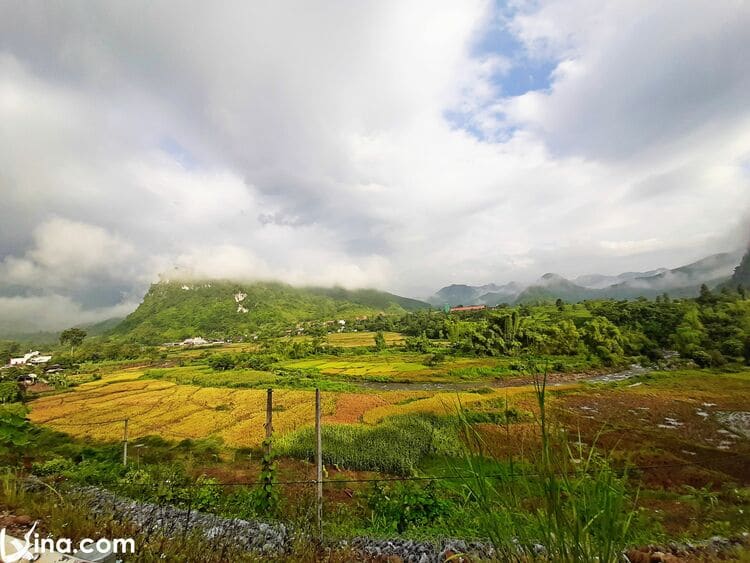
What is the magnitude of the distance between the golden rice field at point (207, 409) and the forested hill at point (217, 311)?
73.4 meters

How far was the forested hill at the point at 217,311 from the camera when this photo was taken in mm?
114312

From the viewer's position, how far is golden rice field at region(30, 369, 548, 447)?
749 inches

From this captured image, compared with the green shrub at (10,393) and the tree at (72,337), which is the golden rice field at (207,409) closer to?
the green shrub at (10,393)

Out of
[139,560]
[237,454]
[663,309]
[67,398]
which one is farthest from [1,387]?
[663,309]

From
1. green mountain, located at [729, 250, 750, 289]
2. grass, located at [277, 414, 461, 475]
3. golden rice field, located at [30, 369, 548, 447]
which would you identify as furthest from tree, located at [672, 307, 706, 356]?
green mountain, located at [729, 250, 750, 289]

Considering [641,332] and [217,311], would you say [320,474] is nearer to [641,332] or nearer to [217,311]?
[641,332]

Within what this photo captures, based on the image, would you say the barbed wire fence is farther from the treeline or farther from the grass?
the treeline

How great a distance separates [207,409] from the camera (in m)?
24.3

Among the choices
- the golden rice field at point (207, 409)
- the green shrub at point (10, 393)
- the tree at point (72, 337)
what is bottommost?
the golden rice field at point (207, 409)

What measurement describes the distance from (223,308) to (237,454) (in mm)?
133631

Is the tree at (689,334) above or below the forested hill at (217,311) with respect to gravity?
below

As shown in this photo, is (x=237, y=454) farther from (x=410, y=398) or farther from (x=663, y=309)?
(x=663, y=309)

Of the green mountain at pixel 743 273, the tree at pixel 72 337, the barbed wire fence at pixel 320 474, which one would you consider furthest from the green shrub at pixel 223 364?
the green mountain at pixel 743 273

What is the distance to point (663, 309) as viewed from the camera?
171 feet
